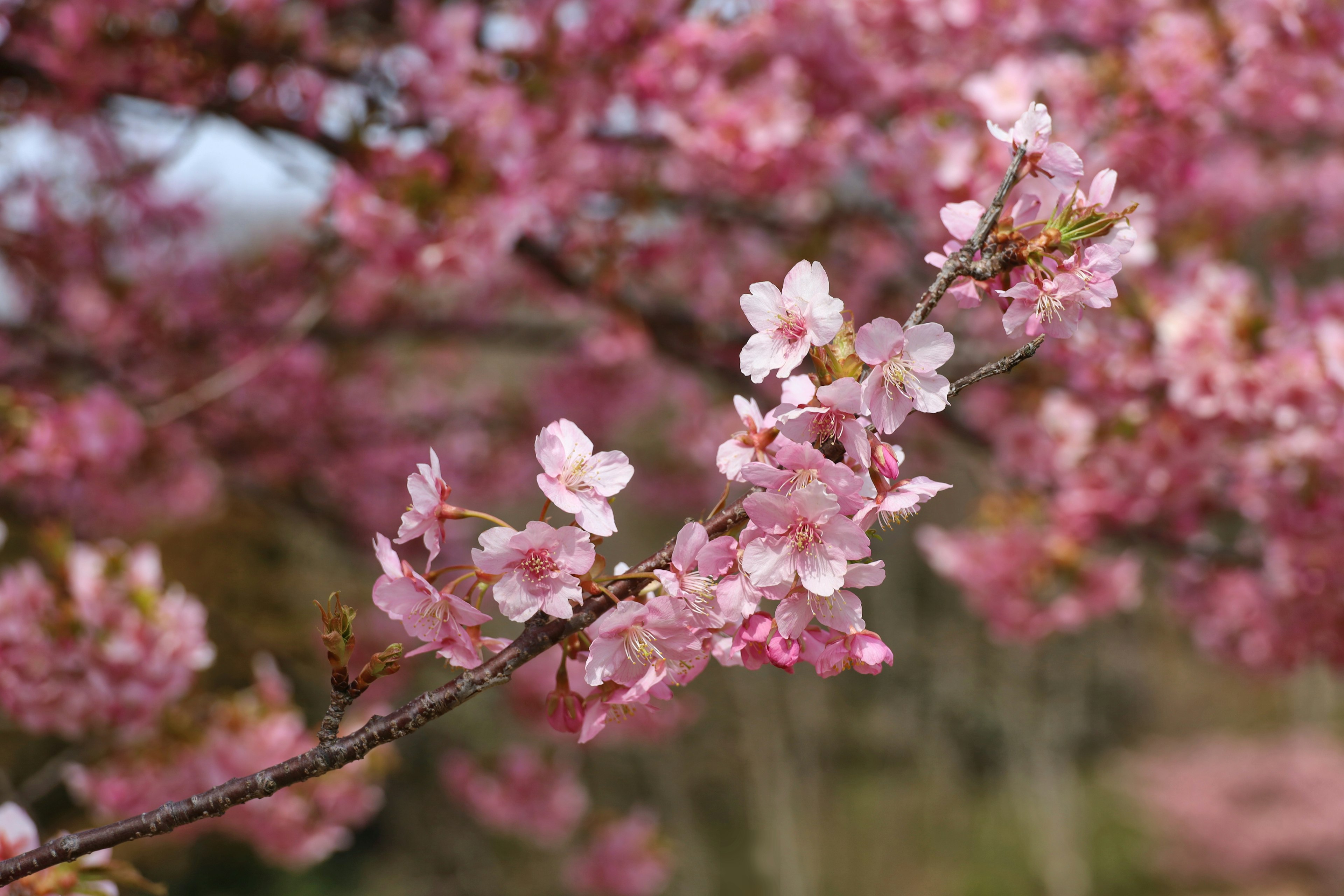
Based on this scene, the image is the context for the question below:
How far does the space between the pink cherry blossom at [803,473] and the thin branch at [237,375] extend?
6.54 ft

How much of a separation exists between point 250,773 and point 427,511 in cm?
140

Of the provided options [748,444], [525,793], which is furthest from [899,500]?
[525,793]

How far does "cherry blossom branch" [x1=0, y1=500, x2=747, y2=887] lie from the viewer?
0.78 metres

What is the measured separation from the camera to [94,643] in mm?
1885

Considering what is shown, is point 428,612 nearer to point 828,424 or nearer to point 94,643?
point 828,424

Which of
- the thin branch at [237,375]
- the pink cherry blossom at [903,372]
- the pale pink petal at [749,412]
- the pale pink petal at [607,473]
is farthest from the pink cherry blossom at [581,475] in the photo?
the thin branch at [237,375]

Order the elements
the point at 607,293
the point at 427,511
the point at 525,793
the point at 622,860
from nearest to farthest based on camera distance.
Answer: the point at 427,511 → the point at 607,293 → the point at 525,793 → the point at 622,860

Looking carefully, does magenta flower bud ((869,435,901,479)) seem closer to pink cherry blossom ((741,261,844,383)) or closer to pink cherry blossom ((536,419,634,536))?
pink cherry blossom ((741,261,844,383))

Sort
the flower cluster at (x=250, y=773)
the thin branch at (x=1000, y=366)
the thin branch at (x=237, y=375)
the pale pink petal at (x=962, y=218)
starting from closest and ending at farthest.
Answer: the thin branch at (x=1000, y=366), the pale pink petal at (x=962, y=218), the flower cluster at (x=250, y=773), the thin branch at (x=237, y=375)

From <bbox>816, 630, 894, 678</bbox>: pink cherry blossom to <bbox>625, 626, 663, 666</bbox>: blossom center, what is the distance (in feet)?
0.48

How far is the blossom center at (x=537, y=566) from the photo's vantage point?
2.62 ft

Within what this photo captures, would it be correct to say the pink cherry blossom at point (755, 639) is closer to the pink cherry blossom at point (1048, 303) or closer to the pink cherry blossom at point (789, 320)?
the pink cherry blossom at point (789, 320)

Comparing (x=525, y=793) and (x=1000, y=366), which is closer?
(x=1000, y=366)

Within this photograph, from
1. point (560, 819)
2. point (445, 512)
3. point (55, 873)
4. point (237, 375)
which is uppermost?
point (237, 375)
